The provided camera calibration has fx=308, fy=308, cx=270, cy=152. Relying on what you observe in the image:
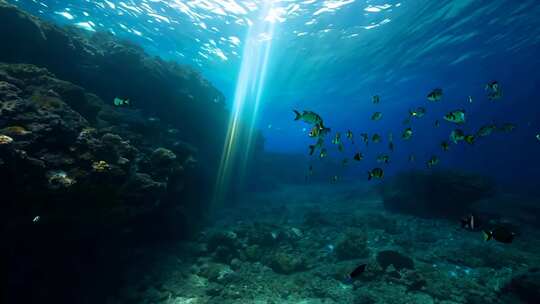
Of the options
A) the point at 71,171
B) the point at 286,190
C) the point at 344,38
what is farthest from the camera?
the point at 286,190

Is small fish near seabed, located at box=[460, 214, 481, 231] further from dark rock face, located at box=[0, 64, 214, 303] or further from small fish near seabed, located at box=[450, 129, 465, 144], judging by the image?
dark rock face, located at box=[0, 64, 214, 303]

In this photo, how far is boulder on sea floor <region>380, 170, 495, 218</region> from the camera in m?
16.5

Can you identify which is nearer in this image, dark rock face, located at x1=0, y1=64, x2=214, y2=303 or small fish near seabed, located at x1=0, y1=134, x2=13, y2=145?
small fish near seabed, located at x1=0, y1=134, x2=13, y2=145

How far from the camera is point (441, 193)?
56.6 ft

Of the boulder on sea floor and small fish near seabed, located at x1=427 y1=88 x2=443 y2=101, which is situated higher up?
small fish near seabed, located at x1=427 y1=88 x2=443 y2=101

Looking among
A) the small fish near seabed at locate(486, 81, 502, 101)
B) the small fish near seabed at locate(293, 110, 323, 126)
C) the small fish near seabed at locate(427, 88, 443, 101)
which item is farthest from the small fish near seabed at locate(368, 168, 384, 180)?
the small fish near seabed at locate(486, 81, 502, 101)

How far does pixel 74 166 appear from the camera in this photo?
7.80 m

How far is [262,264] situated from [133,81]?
1372cm

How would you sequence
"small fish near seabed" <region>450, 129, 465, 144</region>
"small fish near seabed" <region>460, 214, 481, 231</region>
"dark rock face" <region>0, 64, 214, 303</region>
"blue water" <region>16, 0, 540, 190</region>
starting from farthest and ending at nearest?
"blue water" <region>16, 0, 540, 190</region> < "small fish near seabed" <region>450, 129, 465, 144</region> < "dark rock face" <region>0, 64, 214, 303</region> < "small fish near seabed" <region>460, 214, 481, 231</region>

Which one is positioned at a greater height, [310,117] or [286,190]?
[310,117]

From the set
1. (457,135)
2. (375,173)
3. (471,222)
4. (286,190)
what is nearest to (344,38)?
(286,190)

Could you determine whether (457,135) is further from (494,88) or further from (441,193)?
(441,193)

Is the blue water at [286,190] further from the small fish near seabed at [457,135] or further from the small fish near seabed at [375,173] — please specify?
the small fish near seabed at [457,135]

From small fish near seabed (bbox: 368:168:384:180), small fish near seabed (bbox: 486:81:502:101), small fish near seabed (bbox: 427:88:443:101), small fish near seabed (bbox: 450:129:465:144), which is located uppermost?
small fish near seabed (bbox: 486:81:502:101)
